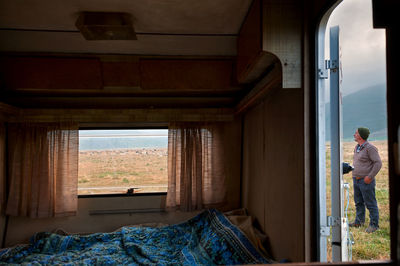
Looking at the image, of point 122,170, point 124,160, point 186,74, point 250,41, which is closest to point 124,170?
point 122,170

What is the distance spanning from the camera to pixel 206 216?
275cm

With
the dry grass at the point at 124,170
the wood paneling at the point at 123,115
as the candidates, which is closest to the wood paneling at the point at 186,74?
the wood paneling at the point at 123,115

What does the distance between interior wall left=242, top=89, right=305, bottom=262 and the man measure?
0.26 m

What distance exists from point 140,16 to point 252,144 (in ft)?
5.39

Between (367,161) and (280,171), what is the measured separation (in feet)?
2.12

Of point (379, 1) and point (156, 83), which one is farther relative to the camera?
point (156, 83)

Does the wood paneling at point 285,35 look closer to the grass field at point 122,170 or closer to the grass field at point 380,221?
the grass field at point 380,221

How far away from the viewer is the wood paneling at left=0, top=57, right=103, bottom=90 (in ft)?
7.95

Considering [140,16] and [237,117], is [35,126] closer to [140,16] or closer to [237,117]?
[140,16]

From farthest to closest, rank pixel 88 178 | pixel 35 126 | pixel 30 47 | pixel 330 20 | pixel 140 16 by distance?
pixel 88 178
pixel 35 126
pixel 30 47
pixel 140 16
pixel 330 20

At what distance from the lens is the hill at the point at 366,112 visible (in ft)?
3.46

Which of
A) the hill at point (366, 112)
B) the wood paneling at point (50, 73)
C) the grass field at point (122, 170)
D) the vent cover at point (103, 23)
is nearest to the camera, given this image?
the hill at point (366, 112)

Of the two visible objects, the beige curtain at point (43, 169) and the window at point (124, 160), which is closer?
the beige curtain at point (43, 169)

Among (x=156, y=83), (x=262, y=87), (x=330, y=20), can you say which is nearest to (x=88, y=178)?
(x=156, y=83)
